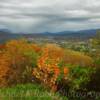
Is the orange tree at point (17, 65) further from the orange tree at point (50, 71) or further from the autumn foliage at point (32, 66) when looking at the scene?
the orange tree at point (50, 71)

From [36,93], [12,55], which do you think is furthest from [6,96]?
[12,55]

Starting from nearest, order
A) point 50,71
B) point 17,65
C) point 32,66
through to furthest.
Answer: point 50,71 → point 32,66 → point 17,65

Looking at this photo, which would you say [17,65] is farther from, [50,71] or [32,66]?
[50,71]

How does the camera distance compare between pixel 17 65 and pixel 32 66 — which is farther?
pixel 17 65

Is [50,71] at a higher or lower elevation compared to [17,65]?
higher

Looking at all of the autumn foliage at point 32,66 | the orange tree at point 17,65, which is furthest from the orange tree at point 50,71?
the orange tree at point 17,65

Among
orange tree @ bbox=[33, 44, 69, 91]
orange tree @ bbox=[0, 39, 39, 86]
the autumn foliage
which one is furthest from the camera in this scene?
orange tree @ bbox=[0, 39, 39, 86]

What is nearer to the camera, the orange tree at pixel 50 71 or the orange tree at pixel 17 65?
the orange tree at pixel 50 71

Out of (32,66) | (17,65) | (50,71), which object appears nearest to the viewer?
(50,71)

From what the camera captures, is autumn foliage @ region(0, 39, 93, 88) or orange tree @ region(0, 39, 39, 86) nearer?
autumn foliage @ region(0, 39, 93, 88)

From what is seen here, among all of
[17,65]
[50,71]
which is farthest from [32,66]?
[50,71]

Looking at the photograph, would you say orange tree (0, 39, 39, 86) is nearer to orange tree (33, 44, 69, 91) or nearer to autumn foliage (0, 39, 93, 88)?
autumn foliage (0, 39, 93, 88)

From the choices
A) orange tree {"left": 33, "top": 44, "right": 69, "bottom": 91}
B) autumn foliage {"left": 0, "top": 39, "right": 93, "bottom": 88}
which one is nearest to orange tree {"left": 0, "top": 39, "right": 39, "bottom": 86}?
autumn foliage {"left": 0, "top": 39, "right": 93, "bottom": 88}

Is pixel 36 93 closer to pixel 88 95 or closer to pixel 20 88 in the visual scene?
pixel 20 88
